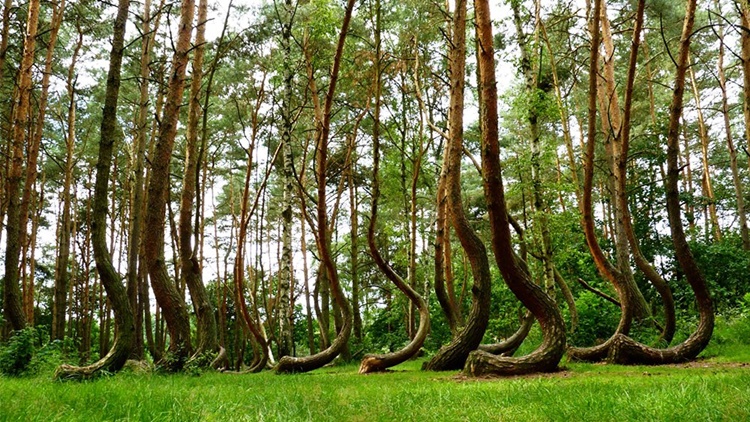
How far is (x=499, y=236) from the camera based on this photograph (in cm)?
780

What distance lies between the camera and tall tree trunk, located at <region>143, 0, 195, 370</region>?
336 inches

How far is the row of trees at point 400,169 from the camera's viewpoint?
8.59 metres

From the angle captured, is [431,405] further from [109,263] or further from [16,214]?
[16,214]

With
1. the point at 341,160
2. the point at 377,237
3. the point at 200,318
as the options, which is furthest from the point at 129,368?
the point at 377,237

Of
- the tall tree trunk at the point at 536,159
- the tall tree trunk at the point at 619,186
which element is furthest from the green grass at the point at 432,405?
the tall tree trunk at the point at 536,159

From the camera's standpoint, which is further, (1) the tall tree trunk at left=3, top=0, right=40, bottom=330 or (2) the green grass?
(1) the tall tree trunk at left=3, top=0, right=40, bottom=330

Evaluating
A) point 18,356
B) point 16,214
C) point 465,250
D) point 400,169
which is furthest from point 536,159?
point 16,214

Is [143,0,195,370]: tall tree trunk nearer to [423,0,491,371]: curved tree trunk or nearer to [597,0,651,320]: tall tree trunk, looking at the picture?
[423,0,491,371]: curved tree trunk

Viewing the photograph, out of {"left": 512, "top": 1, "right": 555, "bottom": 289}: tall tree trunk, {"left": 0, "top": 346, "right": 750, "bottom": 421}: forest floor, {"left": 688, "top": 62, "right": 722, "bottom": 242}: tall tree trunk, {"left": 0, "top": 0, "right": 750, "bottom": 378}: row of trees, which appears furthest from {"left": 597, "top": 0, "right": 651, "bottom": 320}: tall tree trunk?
{"left": 688, "top": 62, "right": 722, "bottom": 242}: tall tree trunk

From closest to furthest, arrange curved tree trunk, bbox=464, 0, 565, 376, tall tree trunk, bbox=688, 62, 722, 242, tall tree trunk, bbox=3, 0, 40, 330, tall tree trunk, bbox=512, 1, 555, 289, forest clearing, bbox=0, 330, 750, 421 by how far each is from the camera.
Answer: forest clearing, bbox=0, 330, 750, 421, curved tree trunk, bbox=464, 0, 565, 376, tall tree trunk, bbox=3, 0, 40, 330, tall tree trunk, bbox=512, 1, 555, 289, tall tree trunk, bbox=688, 62, 722, 242

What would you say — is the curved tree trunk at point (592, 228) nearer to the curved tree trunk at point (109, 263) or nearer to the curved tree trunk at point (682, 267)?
the curved tree trunk at point (682, 267)

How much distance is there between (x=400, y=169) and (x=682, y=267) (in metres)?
9.59

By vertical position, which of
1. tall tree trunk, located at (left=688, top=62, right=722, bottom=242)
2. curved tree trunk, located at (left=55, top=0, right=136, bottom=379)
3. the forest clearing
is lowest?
the forest clearing

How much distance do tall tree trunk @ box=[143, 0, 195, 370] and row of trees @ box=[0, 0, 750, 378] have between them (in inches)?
1.5
